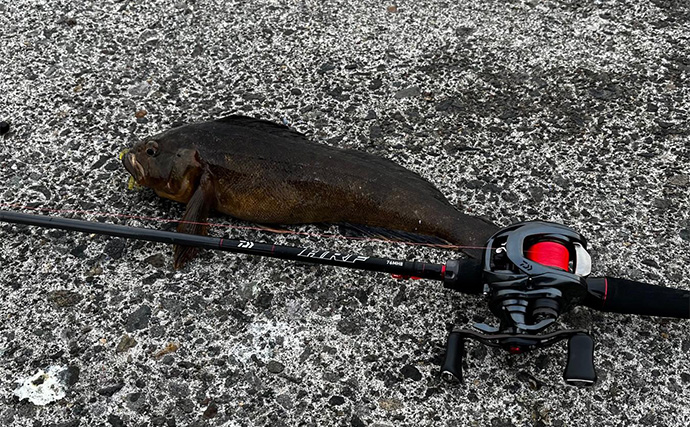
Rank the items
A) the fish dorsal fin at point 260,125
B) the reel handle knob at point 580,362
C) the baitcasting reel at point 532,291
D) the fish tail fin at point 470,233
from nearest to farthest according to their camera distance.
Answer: the reel handle knob at point 580,362 → the baitcasting reel at point 532,291 → the fish tail fin at point 470,233 → the fish dorsal fin at point 260,125

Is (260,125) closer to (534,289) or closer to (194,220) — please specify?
(194,220)

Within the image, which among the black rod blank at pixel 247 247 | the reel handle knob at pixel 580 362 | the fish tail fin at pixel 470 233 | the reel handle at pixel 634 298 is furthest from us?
the fish tail fin at pixel 470 233

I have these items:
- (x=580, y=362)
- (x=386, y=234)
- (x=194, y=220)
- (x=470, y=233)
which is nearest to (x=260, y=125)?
(x=194, y=220)

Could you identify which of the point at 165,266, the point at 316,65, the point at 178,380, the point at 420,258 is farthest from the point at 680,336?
the point at 316,65

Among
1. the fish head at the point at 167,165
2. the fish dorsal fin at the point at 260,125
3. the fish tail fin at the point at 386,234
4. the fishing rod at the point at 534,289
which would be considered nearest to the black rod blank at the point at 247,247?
the fishing rod at the point at 534,289

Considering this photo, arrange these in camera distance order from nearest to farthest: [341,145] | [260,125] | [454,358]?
[454,358], [260,125], [341,145]

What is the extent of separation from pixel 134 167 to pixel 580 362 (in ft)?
7.58

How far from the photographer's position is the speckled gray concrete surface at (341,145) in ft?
8.00

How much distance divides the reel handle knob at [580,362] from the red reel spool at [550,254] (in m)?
0.27

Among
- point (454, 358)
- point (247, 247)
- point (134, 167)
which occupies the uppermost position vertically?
point (134, 167)

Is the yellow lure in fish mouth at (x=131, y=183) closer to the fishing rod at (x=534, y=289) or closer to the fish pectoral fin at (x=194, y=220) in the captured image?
the fish pectoral fin at (x=194, y=220)

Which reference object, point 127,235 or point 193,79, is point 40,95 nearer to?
point 193,79

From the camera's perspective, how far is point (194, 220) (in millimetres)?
3023

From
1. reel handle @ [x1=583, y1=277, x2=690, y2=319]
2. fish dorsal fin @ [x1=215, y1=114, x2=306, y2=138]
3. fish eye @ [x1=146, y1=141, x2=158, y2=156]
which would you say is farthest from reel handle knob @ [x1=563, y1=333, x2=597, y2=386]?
fish eye @ [x1=146, y1=141, x2=158, y2=156]
